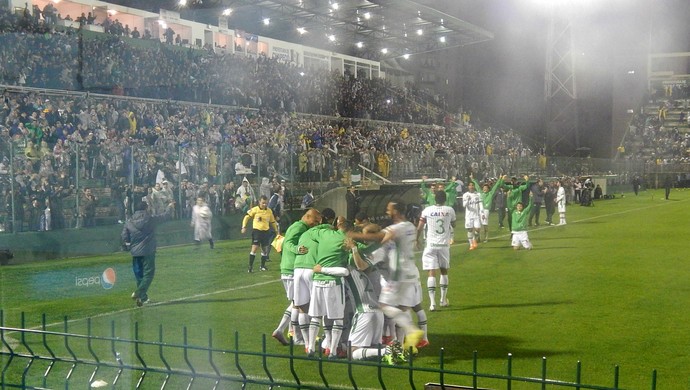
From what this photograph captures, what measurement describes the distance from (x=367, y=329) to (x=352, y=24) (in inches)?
1403

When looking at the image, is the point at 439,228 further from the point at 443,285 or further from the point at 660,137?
the point at 660,137

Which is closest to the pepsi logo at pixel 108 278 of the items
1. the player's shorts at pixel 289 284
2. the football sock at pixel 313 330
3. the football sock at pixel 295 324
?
the player's shorts at pixel 289 284

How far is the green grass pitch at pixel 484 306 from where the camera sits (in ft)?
34.9

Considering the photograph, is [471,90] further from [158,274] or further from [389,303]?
[389,303]

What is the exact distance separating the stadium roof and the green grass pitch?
1669 centimetres

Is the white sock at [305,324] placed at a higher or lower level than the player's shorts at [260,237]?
lower

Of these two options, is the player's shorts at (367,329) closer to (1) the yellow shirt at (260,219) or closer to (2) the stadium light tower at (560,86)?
(1) the yellow shirt at (260,219)

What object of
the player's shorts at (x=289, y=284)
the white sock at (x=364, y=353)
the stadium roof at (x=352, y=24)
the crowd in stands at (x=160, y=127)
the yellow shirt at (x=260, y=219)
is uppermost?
the stadium roof at (x=352, y=24)

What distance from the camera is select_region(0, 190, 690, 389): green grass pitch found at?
34.9 ft

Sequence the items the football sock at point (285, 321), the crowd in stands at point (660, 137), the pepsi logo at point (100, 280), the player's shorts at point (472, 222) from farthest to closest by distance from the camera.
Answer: the crowd in stands at point (660, 137) < the player's shorts at point (472, 222) < the pepsi logo at point (100, 280) < the football sock at point (285, 321)

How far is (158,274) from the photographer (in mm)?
18875

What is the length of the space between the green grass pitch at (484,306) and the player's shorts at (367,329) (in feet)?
1.97

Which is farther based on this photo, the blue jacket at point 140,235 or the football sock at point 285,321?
the blue jacket at point 140,235

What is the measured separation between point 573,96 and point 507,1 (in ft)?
23.6
